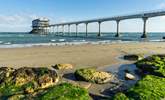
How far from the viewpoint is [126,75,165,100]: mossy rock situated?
752cm

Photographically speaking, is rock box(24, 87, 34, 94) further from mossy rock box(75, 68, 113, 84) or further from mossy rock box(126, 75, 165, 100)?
mossy rock box(126, 75, 165, 100)

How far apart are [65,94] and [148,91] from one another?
2.65 meters

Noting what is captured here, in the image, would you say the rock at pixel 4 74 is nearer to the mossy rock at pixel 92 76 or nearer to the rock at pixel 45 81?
the rock at pixel 45 81

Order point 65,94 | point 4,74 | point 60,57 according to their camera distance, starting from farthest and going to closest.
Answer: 1. point 60,57
2. point 4,74
3. point 65,94

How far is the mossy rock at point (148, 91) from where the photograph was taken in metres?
7.52

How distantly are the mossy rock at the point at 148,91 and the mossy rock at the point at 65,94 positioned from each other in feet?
4.69

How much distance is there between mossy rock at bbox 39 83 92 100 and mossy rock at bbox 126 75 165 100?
4.69 ft

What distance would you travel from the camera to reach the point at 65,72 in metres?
12.2

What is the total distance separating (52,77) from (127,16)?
6898 centimetres

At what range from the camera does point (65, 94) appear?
738 centimetres

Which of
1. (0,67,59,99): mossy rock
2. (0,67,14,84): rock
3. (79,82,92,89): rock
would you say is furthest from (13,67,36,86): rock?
(79,82,92,89): rock

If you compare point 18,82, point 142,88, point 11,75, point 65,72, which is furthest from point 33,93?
point 65,72

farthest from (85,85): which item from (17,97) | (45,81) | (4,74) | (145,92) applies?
(4,74)

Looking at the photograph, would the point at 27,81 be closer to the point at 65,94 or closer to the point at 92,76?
the point at 65,94
